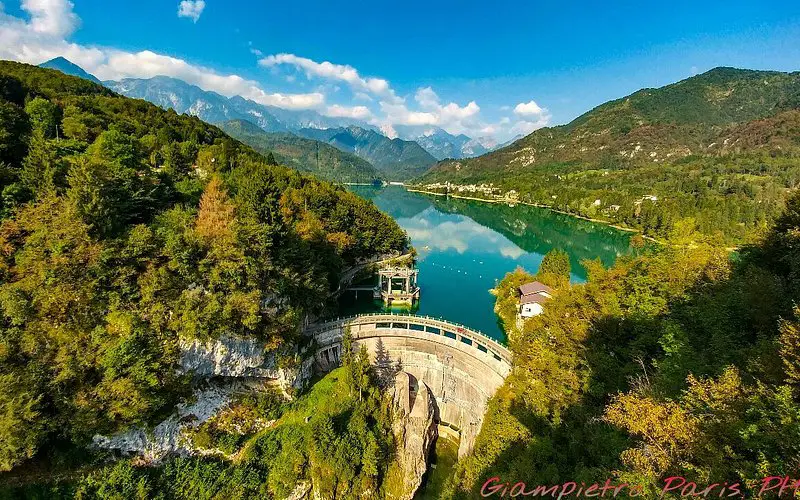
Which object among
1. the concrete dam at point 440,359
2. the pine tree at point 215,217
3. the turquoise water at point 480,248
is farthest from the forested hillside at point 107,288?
the turquoise water at point 480,248

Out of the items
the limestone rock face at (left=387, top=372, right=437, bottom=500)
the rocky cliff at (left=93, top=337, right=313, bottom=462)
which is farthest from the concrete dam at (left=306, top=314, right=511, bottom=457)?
the rocky cliff at (left=93, top=337, right=313, bottom=462)

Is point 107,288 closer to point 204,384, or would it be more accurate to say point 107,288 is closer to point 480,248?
point 204,384

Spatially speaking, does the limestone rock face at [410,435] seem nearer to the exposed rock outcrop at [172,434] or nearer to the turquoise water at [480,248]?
the exposed rock outcrop at [172,434]

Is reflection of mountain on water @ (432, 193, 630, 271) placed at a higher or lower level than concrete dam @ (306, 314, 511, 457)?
higher

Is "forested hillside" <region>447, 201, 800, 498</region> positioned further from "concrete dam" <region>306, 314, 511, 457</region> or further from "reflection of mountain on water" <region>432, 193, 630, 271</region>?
"reflection of mountain on water" <region>432, 193, 630, 271</region>

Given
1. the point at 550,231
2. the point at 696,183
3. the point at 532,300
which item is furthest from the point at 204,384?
the point at 696,183

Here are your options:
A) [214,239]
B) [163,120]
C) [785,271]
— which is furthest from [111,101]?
[785,271]
